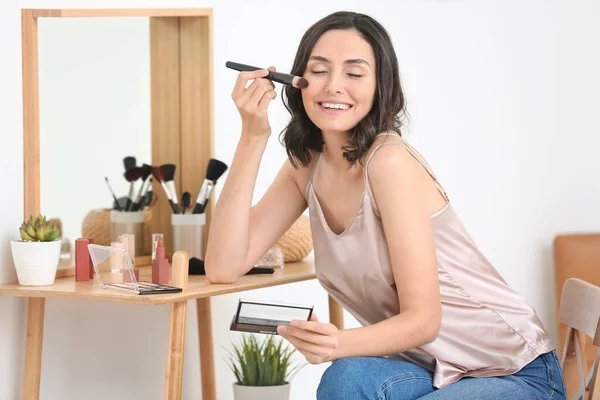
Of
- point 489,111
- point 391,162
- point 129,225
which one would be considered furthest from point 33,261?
point 489,111

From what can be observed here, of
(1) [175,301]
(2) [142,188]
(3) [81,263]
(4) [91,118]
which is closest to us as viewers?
(1) [175,301]

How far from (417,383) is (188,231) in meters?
0.82

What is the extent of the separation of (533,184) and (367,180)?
128cm

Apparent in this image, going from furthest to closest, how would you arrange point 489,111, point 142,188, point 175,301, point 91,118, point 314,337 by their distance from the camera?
point 489,111
point 142,188
point 91,118
point 175,301
point 314,337

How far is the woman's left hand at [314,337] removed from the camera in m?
1.19

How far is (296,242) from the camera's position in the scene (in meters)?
1.96

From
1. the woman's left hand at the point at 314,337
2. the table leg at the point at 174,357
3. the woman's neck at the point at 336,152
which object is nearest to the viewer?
the woman's left hand at the point at 314,337

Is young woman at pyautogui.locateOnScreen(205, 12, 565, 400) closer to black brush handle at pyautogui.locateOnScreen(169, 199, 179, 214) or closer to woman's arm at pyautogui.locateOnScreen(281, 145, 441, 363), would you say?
woman's arm at pyautogui.locateOnScreen(281, 145, 441, 363)

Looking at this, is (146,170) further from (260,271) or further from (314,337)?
(314,337)

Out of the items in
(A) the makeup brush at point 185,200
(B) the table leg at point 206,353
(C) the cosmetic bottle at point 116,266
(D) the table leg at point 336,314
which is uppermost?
(A) the makeup brush at point 185,200

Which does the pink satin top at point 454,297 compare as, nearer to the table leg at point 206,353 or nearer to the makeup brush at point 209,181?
the makeup brush at point 209,181

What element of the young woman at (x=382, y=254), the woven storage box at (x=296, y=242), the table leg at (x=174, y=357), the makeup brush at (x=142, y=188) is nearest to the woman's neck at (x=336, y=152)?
the young woman at (x=382, y=254)

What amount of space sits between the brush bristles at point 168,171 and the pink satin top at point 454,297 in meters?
0.65

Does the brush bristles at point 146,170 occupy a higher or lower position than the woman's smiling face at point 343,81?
lower
